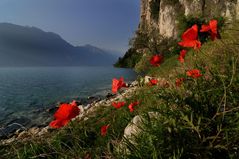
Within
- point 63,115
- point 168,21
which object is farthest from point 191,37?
point 168,21

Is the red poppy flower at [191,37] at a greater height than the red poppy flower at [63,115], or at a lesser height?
greater

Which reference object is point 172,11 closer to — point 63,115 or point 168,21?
point 168,21

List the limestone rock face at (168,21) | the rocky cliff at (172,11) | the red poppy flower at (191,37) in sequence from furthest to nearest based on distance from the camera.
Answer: the limestone rock face at (168,21) → the rocky cliff at (172,11) → the red poppy flower at (191,37)

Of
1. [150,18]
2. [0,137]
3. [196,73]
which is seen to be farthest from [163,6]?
[196,73]

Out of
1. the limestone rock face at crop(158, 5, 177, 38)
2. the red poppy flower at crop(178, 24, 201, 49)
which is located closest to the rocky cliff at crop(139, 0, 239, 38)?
the limestone rock face at crop(158, 5, 177, 38)

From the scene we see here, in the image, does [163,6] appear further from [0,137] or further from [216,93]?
[216,93]

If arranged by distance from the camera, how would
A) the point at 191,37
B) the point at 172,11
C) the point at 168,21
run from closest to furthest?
the point at 191,37 → the point at 172,11 → the point at 168,21

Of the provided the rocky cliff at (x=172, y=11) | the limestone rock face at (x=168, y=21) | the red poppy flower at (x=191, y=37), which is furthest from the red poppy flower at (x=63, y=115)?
the limestone rock face at (x=168, y=21)

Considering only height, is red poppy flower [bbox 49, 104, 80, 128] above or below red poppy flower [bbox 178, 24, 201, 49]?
below

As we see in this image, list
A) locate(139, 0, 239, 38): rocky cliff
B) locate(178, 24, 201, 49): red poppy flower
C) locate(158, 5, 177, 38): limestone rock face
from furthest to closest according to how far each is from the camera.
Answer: locate(158, 5, 177, 38): limestone rock face, locate(139, 0, 239, 38): rocky cliff, locate(178, 24, 201, 49): red poppy flower

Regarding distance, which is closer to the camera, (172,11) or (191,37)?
(191,37)

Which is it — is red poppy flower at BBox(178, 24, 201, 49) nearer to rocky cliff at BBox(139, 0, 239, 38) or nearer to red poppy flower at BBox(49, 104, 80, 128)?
red poppy flower at BBox(49, 104, 80, 128)

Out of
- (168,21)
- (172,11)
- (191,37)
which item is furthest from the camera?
(168,21)

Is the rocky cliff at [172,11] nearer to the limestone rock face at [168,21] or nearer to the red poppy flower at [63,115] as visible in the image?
the limestone rock face at [168,21]
